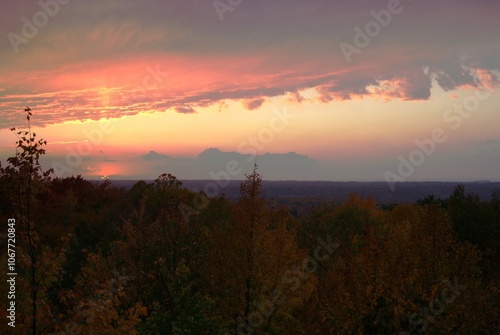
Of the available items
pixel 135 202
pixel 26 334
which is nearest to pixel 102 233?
pixel 135 202

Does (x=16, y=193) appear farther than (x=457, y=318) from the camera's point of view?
No

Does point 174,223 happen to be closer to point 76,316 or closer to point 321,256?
point 76,316

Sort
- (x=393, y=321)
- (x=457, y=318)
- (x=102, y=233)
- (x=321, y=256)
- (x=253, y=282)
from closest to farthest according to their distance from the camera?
(x=393, y=321) → (x=457, y=318) → (x=253, y=282) → (x=321, y=256) → (x=102, y=233)

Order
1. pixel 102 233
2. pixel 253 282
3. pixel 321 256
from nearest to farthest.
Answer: pixel 253 282
pixel 321 256
pixel 102 233

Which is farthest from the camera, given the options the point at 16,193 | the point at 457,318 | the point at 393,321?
the point at 457,318

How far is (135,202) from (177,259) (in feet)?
106

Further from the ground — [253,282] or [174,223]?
[174,223]

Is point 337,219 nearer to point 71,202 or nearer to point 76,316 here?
point 71,202

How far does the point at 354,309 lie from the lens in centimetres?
1479

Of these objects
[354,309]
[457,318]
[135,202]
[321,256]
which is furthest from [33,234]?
[135,202]

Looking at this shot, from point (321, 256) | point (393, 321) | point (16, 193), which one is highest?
point (16, 193)

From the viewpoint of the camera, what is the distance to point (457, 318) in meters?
16.8

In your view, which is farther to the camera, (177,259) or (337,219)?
(337,219)

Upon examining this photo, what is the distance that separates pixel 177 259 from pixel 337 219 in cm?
3399
